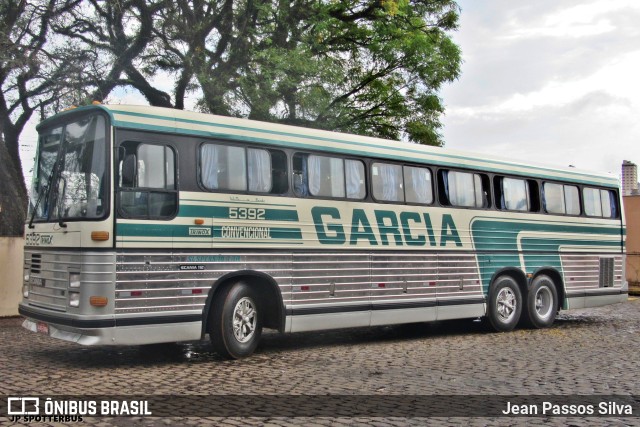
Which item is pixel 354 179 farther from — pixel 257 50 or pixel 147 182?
pixel 257 50

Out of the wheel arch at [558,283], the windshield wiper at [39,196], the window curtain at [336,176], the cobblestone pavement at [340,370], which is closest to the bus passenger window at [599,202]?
the wheel arch at [558,283]

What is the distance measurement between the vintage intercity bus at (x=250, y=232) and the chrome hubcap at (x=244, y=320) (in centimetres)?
2

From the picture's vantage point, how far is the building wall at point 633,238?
2868 centimetres

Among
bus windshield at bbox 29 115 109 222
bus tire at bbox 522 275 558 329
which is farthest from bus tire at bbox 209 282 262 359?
bus tire at bbox 522 275 558 329

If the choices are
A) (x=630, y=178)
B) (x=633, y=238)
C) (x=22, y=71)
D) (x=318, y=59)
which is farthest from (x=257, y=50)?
(x=630, y=178)

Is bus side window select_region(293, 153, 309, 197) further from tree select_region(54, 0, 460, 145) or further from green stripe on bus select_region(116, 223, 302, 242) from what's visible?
tree select_region(54, 0, 460, 145)

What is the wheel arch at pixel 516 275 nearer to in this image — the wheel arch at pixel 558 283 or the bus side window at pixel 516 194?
the wheel arch at pixel 558 283

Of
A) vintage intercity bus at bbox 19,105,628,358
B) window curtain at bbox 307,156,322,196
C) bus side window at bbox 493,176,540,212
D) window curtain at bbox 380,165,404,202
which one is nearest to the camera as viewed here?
vintage intercity bus at bbox 19,105,628,358

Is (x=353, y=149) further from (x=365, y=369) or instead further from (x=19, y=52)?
(x=19, y=52)

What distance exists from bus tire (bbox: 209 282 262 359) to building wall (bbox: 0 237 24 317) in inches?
279

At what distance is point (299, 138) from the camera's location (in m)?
11.2

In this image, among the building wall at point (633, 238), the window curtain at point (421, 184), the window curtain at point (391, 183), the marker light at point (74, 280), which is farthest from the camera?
the building wall at point (633, 238)

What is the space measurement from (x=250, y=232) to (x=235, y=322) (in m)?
1.27

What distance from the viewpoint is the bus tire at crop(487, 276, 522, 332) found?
14.2 meters
